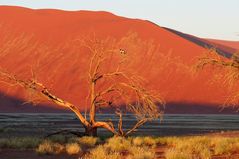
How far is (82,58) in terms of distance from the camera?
9619cm

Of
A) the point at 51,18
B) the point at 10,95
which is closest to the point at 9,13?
the point at 51,18

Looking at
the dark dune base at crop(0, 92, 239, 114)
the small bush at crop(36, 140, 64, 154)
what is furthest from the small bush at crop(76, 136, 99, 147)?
the dark dune base at crop(0, 92, 239, 114)

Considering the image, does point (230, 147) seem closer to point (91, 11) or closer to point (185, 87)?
point (185, 87)

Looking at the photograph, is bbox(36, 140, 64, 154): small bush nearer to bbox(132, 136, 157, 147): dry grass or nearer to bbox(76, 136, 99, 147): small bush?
bbox(76, 136, 99, 147): small bush

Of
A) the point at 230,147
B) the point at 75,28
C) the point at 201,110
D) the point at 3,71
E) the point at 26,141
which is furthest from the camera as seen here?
the point at 75,28

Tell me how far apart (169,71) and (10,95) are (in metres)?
26.0

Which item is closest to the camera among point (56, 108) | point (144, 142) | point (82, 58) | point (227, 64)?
point (227, 64)

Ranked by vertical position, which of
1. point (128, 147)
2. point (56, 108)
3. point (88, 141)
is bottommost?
point (128, 147)

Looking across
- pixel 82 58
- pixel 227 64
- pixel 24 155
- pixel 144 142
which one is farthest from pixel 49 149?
pixel 82 58

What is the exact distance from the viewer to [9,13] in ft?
400

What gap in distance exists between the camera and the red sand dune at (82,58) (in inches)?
3536

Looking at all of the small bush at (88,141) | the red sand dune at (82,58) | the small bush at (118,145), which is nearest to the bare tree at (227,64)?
the small bush at (118,145)

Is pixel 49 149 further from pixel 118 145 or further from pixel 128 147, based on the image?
pixel 128 147

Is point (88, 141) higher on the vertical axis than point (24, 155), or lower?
higher
